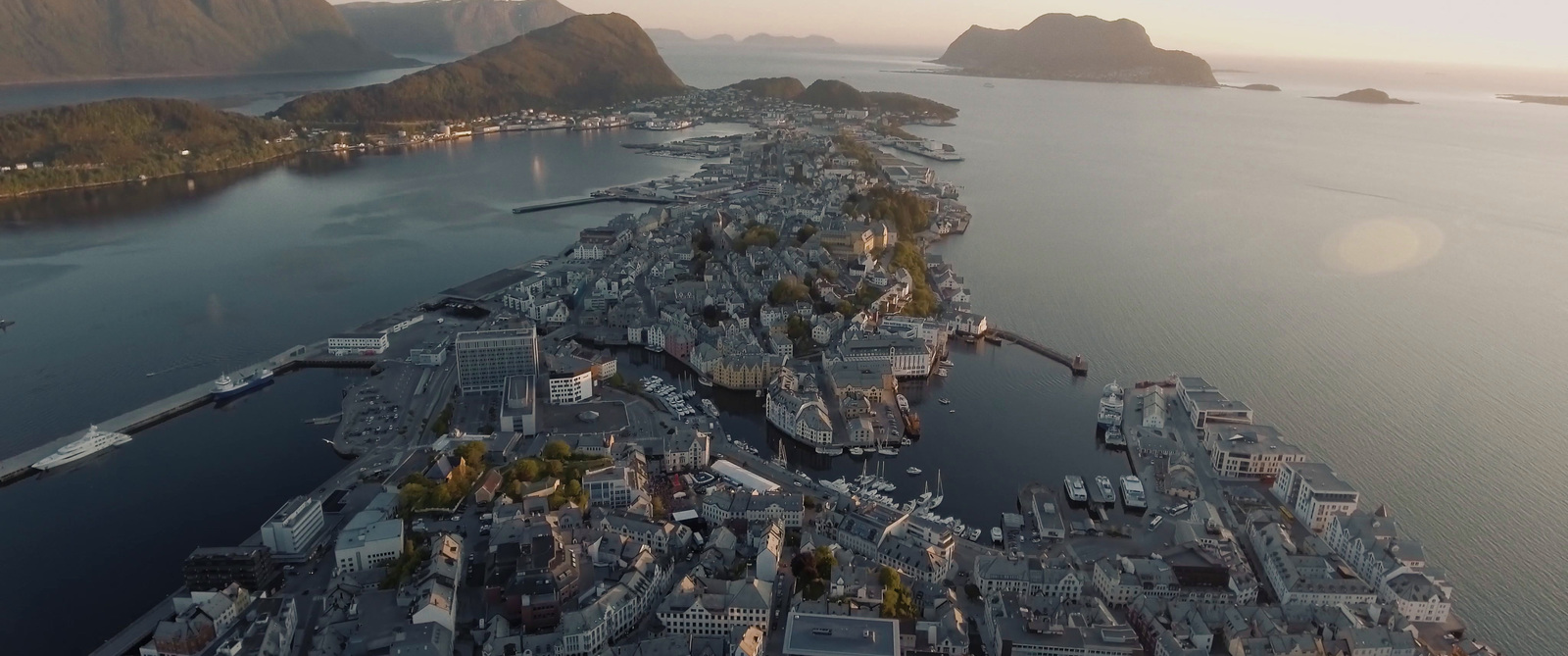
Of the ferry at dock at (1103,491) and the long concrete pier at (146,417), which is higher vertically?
the long concrete pier at (146,417)

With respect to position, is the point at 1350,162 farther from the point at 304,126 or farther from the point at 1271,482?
the point at 304,126

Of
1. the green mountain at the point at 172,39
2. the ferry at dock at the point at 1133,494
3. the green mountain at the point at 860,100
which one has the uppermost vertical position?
the green mountain at the point at 172,39

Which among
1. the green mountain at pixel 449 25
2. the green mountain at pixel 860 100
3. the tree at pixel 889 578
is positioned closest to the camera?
Result: the tree at pixel 889 578

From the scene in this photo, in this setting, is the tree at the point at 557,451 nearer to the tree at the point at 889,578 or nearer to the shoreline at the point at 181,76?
the tree at the point at 889,578

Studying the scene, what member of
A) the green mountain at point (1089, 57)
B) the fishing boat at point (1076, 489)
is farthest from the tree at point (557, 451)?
the green mountain at point (1089, 57)

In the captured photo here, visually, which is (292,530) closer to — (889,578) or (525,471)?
(525,471)

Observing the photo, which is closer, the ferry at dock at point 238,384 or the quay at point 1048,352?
the ferry at dock at point 238,384

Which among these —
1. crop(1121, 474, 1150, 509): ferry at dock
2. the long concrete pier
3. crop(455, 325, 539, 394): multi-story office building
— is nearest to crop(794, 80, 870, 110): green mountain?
crop(455, 325, 539, 394): multi-story office building

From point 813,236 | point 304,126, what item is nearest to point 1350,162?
point 813,236
